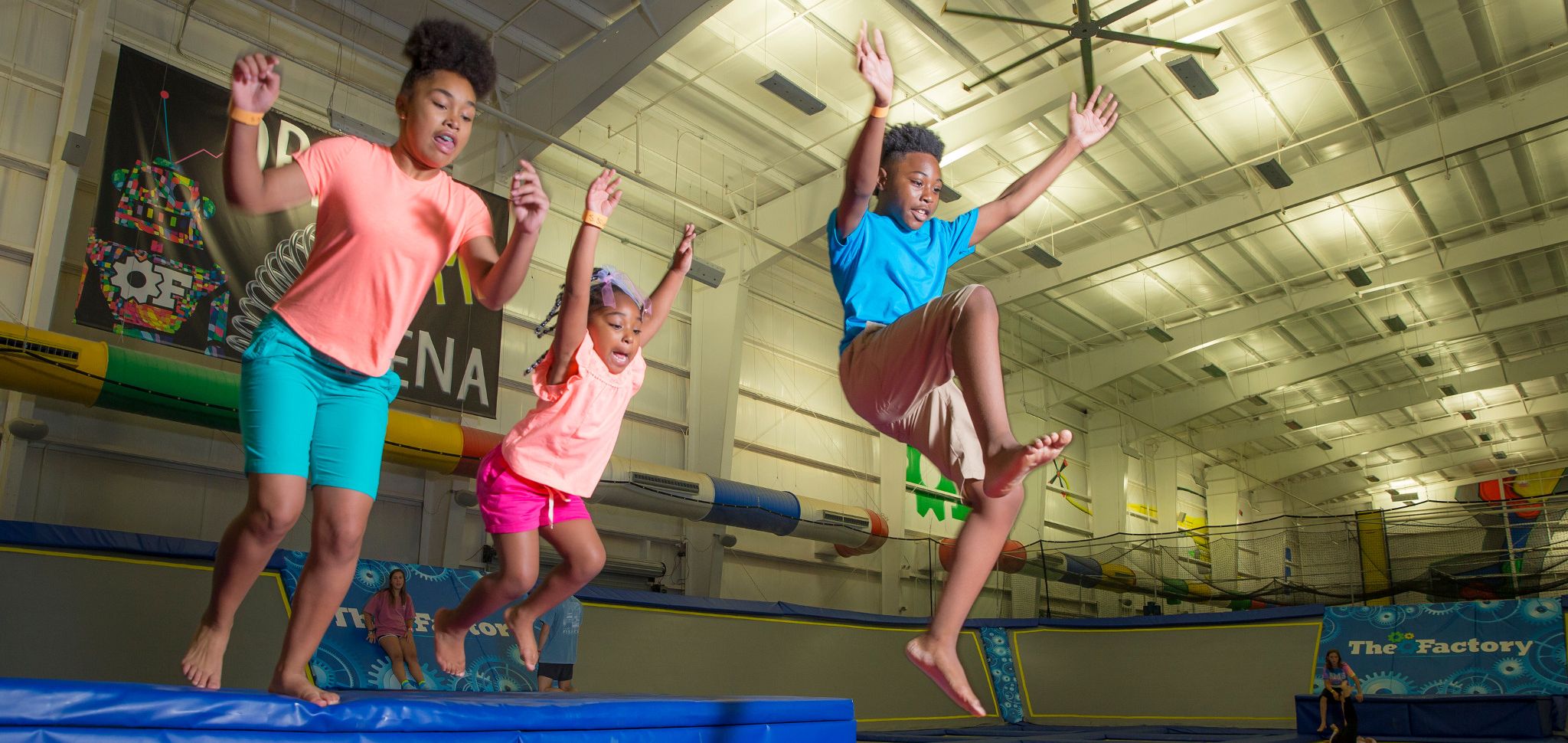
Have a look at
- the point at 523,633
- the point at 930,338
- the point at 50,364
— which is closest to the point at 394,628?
the point at 50,364

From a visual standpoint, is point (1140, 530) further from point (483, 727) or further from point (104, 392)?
point (483, 727)

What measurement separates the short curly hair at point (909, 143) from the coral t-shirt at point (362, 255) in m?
1.15

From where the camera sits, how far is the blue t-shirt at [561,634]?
720 cm

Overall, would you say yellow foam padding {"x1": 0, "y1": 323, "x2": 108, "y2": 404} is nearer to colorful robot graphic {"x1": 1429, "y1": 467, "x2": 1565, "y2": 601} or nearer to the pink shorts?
the pink shorts

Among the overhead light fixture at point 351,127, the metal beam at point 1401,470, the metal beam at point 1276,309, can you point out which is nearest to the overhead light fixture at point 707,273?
the overhead light fixture at point 351,127

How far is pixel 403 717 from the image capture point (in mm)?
2301

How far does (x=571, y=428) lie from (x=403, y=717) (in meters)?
0.92

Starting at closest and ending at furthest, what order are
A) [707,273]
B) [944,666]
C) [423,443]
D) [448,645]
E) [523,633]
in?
[944,666] < [448,645] < [523,633] < [423,443] < [707,273]

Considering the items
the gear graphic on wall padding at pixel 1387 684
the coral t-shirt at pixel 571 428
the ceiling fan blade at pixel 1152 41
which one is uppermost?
the ceiling fan blade at pixel 1152 41

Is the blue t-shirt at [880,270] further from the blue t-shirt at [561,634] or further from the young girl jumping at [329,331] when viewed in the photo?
the blue t-shirt at [561,634]

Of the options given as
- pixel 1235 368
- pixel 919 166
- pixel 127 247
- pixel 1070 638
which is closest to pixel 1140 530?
pixel 1235 368

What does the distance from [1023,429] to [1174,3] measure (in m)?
8.55

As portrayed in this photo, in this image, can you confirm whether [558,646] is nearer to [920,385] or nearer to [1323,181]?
[920,385]

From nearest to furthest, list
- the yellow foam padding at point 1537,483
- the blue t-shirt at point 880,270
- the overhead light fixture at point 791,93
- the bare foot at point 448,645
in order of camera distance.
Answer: the blue t-shirt at point 880,270 < the bare foot at point 448,645 < the overhead light fixture at point 791,93 < the yellow foam padding at point 1537,483
